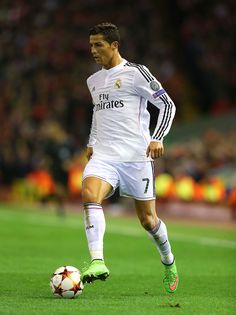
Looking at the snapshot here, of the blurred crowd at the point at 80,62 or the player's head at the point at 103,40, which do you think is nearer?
the player's head at the point at 103,40

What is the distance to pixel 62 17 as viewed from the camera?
31.8 meters

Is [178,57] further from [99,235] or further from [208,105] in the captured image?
[99,235]

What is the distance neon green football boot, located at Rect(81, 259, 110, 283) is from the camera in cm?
855

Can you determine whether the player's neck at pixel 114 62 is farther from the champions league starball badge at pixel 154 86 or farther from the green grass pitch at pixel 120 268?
the green grass pitch at pixel 120 268

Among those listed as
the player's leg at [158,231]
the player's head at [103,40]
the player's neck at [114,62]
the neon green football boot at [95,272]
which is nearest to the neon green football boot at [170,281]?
the player's leg at [158,231]

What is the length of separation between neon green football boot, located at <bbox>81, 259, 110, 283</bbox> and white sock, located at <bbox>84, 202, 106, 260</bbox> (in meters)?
0.11

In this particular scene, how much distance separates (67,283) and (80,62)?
22.8 metres

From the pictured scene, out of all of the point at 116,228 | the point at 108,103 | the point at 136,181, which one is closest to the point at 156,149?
the point at 136,181

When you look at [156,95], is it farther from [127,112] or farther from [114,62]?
[114,62]

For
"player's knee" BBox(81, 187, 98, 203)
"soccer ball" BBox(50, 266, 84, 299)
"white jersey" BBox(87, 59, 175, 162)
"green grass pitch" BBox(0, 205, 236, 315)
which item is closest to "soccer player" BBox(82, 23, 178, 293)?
"white jersey" BBox(87, 59, 175, 162)

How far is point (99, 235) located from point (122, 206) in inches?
631

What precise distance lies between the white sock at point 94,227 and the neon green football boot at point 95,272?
11 cm

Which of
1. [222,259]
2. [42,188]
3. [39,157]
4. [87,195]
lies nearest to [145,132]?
[87,195]

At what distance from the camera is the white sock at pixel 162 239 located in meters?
9.43
